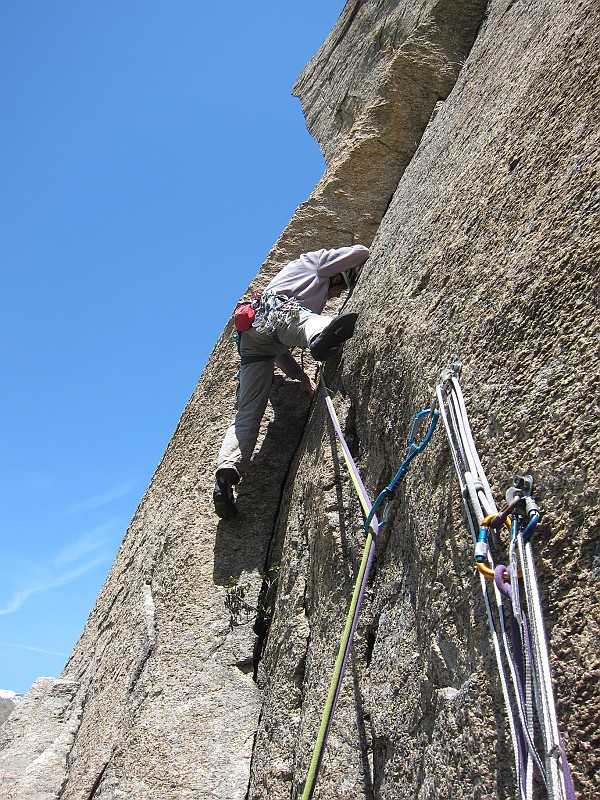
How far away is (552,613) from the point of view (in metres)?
2.17

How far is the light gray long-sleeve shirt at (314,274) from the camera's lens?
5527 millimetres

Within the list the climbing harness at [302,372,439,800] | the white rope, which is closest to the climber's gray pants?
the climbing harness at [302,372,439,800]

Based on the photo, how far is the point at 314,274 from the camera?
5.63 metres

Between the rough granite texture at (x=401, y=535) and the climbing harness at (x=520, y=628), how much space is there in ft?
0.24

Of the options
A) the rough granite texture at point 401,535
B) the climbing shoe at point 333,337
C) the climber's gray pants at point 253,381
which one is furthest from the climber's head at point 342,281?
the climbing shoe at point 333,337

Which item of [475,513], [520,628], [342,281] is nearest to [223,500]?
[342,281]

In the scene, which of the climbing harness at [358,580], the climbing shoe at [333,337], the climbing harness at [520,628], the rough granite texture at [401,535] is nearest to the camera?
Answer: the climbing harness at [520,628]

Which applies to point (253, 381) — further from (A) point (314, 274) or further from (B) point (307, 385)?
(A) point (314, 274)

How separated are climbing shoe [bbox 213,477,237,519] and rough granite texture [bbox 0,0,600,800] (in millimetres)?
A: 139

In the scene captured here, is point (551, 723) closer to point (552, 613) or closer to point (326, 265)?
point (552, 613)

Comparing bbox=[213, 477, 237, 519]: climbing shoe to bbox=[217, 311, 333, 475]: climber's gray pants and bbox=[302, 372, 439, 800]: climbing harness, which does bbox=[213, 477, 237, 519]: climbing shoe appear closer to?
bbox=[217, 311, 333, 475]: climber's gray pants

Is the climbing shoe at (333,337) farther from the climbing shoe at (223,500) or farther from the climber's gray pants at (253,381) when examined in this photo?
the climbing shoe at (223,500)

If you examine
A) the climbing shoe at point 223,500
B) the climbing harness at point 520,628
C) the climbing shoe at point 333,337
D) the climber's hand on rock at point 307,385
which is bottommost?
the climbing harness at point 520,628

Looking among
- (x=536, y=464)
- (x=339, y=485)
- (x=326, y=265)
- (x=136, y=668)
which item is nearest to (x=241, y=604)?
(x=136, y=668)
